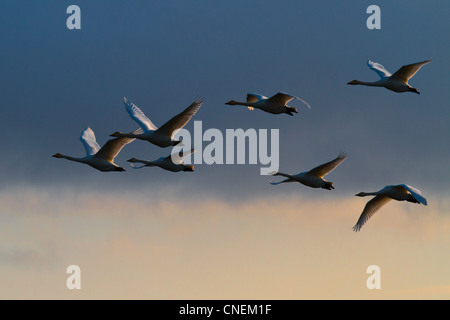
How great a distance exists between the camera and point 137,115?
50500 mm

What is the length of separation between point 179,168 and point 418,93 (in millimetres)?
13821

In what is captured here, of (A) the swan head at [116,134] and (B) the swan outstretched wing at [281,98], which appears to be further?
(A) the swan head at [116,134]

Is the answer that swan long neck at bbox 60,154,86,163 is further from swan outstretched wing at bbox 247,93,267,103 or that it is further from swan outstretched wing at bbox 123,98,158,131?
swan outstretched wing at bbox 247,93,267,103

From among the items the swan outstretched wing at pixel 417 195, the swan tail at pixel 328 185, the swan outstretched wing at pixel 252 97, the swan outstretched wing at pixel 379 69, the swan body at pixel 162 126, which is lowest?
the swan outstretched wing at pixel 417 195

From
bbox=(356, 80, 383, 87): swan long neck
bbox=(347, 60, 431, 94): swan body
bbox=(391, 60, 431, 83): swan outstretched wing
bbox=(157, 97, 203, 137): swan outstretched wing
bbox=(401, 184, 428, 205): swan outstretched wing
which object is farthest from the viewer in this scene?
bbox=(356, 80, 383, 87): swan long neck

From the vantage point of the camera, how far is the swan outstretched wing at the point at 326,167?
4609 cm

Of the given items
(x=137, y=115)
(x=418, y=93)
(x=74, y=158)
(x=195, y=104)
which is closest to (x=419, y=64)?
(x=418, y=93)

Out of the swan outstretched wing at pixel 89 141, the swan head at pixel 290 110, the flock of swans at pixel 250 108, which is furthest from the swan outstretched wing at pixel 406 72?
the swan outstretched wing at pixel 89 141

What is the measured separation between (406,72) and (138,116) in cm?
1494

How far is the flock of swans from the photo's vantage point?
1829 inches

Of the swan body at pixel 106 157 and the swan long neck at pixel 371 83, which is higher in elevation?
the swan long neck at pixel 371 83

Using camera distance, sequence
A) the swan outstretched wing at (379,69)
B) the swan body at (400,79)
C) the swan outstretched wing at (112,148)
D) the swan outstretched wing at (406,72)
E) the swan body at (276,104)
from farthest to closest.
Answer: the swan outstretched wing at (379,69), the swan outstretched wing at (112,148), the swan body at (400,79), the swan outstretched wing at (406,72), the swan body at (276,104)

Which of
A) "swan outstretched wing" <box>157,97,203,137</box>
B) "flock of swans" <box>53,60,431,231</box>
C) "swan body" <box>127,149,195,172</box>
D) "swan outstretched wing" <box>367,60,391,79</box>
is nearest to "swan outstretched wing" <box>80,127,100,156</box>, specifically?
"flock of swans" <box>53,60,431,231</box>

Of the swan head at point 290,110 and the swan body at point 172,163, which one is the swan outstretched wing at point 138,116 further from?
the swan head at point 290,110
